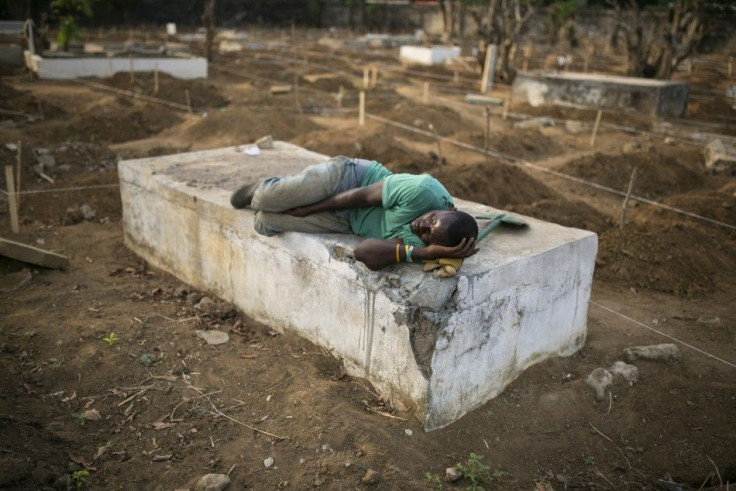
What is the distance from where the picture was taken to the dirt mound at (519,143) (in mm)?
11133

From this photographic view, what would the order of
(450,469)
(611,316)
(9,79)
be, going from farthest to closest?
1. (9,79)
2. (611,316)
3. (450,469)

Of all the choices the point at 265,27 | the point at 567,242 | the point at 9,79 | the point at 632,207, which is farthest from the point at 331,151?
the point at 265,27

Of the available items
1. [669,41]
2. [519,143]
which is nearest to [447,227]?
[519,143]

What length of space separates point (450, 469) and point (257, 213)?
2.21m

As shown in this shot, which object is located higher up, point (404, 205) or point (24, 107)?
point (404, 205)

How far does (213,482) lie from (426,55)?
24.0 m

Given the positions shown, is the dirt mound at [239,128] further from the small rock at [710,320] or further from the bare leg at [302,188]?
the small rock at [710,320]

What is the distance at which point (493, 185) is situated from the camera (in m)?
8.30

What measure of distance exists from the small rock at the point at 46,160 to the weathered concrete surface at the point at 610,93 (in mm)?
12442

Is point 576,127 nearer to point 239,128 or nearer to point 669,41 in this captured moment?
point 669,41

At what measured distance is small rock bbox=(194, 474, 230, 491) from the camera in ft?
9.80

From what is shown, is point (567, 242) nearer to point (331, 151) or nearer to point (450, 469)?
point (450, 469)

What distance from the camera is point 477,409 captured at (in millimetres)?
3736

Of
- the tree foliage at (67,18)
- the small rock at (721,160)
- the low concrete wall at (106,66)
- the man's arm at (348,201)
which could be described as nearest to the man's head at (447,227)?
the man's arm at (348,201)
